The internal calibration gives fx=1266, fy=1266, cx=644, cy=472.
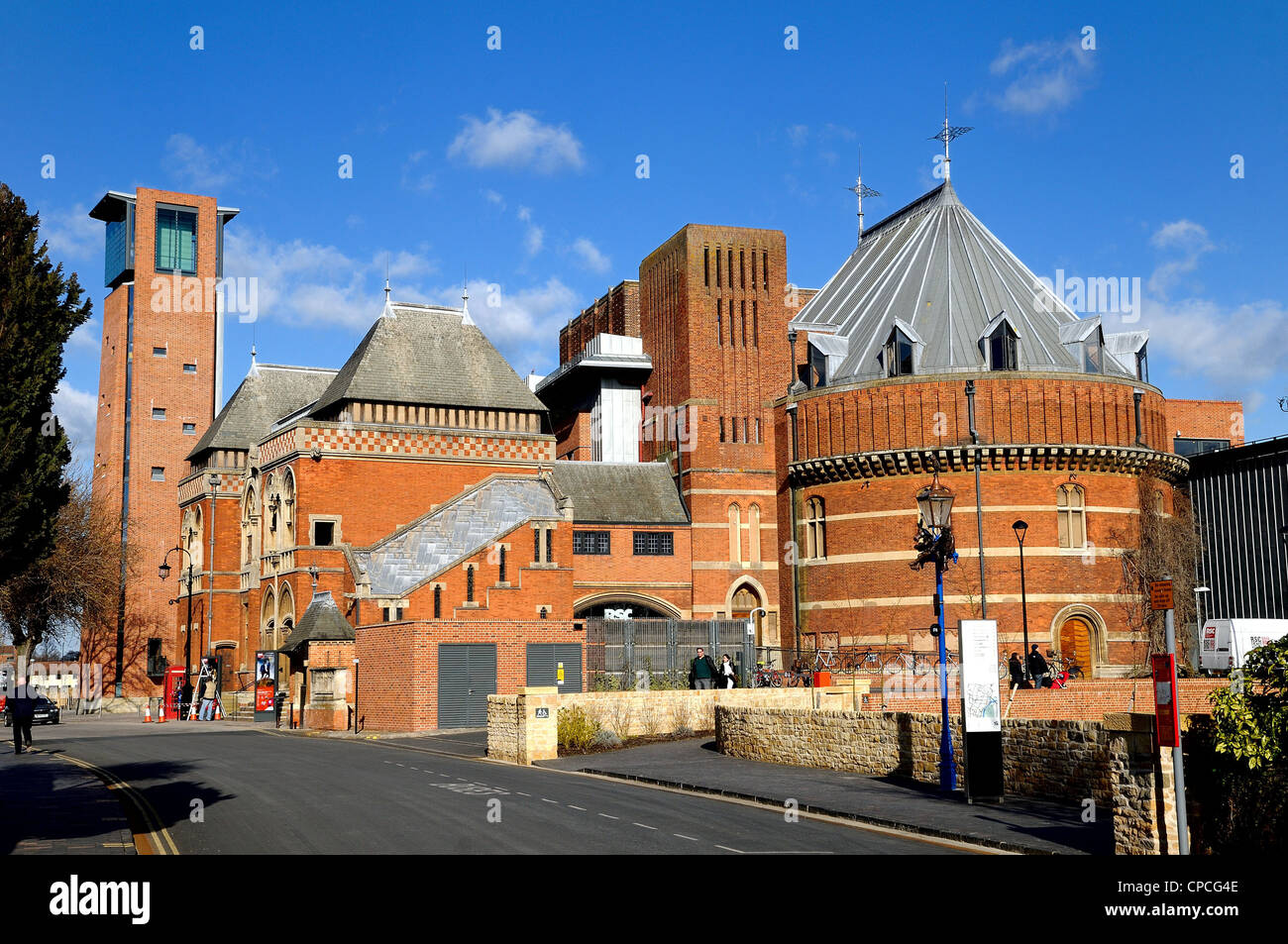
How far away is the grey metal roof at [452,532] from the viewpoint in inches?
1795

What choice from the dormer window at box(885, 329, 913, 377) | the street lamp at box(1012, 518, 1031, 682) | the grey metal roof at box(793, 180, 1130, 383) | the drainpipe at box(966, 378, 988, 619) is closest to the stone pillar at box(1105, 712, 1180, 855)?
the street lamp at box(1012, 518, 1031, 682)

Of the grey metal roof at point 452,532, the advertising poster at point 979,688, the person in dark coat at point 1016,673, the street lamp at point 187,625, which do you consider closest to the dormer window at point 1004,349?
the person in dark coat at point 1016,673

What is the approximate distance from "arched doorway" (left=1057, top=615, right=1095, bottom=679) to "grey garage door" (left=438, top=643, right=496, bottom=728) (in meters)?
23.2

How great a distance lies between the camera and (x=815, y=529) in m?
53.5

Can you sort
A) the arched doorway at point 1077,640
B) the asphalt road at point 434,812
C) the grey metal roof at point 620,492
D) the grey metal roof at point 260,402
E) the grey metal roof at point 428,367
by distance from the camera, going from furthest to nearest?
the grey metal roof at point 260,402, the grey metal roof at point 620,492, the grey metal roof at point 428,367, the arched doorway at point 1077,640, the asphalt road at point 434,812

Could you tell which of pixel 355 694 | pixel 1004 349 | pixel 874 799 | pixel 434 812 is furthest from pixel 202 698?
pixel 874 799

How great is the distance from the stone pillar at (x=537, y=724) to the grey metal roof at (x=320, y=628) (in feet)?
49.6

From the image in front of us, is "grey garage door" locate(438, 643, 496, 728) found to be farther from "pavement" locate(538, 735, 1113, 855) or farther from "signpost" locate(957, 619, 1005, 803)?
"signpost" locate(957, 619, 1005, 803)

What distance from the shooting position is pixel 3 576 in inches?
683

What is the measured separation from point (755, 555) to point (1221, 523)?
19.6 m

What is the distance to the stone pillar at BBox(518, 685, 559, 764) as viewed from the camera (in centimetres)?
2841

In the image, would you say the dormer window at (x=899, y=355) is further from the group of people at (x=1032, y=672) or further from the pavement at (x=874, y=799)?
the pavement at (x=874, y=799)

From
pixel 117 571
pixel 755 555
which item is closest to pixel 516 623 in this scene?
pixel 755 555
